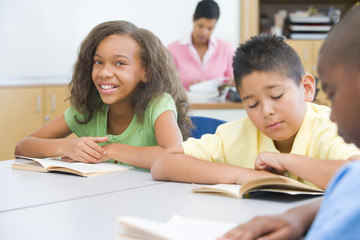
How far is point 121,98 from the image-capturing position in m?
2.07

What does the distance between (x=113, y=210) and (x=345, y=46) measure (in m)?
0.63

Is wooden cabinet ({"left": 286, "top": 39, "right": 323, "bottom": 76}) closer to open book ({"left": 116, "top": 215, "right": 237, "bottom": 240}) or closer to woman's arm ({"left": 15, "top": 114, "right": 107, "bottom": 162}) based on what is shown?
woman's arm ({"left": 15, "top": 114, "right": 107, "bottom": 162})

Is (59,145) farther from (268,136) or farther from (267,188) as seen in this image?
(267,188)

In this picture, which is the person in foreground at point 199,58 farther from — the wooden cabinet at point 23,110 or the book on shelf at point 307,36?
the book on shelf at point 307,36

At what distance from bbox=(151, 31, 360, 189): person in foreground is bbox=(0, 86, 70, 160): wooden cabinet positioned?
293 centimetres

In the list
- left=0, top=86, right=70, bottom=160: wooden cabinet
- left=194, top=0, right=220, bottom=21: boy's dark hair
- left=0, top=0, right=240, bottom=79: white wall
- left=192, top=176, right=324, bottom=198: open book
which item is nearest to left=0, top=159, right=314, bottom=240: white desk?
left=192, top=176, right=324, bottom=198: open book

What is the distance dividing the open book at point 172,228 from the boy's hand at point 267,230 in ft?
0.19

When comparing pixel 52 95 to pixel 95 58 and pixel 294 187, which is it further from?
pixel 294 187

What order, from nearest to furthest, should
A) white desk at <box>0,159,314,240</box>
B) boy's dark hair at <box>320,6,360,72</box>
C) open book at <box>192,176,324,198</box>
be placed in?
1. boy's dark hair at <box>320,6,360,72</box>
2. white desk at <box>0,159,314,240</box>
3. open book at <box>192,176,324,198</box>

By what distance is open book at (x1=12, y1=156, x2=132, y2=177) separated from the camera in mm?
1614

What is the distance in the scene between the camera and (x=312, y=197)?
1.25m

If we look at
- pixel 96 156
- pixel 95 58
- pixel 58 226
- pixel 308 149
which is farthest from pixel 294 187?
pixel 95 58

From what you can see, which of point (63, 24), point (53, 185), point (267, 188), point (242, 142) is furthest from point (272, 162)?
point (63, 24)

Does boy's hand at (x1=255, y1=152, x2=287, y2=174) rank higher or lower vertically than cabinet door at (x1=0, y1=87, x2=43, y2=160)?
higher
